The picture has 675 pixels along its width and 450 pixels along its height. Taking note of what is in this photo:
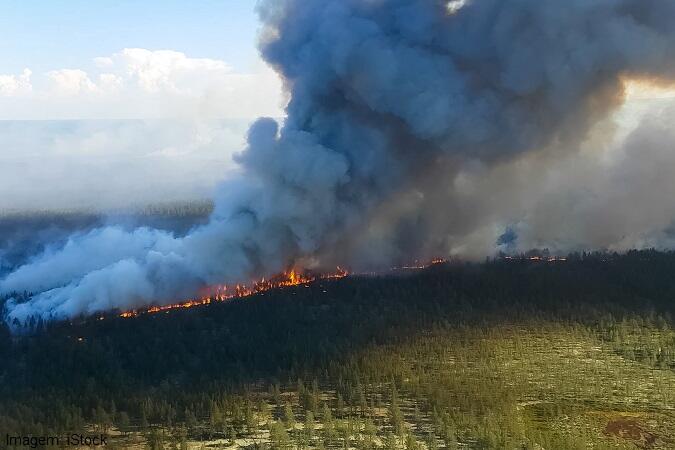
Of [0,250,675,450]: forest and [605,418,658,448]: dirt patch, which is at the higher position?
[0,250,675,450]: forest

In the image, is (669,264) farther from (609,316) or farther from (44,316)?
(44,316)

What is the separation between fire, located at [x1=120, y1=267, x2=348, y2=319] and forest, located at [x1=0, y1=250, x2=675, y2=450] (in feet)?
22.6

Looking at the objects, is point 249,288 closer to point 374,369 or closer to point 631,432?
point 374,369

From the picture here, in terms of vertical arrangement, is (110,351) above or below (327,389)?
above

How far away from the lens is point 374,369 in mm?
101875

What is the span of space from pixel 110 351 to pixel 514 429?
204 feet

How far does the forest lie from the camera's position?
78938 millimetres

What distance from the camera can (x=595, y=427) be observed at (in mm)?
80875

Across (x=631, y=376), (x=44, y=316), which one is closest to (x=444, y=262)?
(x=631, y=376)

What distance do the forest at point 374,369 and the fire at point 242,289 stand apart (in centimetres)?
688

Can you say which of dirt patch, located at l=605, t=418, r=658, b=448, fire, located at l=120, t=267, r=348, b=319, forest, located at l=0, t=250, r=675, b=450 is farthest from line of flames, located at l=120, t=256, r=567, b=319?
dirt patch, located at l=605, t=418, r=658, b=448

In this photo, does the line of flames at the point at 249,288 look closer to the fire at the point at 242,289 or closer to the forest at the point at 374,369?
the fire at the point at 242,289

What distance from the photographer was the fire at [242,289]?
144 metres

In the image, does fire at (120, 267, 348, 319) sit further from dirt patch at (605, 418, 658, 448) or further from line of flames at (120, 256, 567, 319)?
dirt patch at (605, 418, 658, 448)
